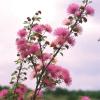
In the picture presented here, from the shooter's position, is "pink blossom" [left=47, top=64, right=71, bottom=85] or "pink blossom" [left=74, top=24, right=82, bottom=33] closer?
"pink blossom" [left=74, top=24, right=82, bottom=33]

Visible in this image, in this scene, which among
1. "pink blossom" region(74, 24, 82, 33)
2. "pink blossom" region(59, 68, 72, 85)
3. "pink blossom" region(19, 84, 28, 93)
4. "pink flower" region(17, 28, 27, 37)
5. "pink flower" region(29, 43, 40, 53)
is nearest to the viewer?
"pink blossom" region(74, 24, 82, 33)

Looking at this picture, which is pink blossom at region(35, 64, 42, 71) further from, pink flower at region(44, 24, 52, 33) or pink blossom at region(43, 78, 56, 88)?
pink flower at region(44, 24, 52, 33)

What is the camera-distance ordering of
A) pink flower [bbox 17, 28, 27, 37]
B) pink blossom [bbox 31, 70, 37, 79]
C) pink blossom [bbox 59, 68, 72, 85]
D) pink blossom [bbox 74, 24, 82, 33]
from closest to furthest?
pink blossom [bbox 74, 24, 82, 33]
pink blossom [bbox 59, 68, 72, 85]
pink blossom [bbox 31, 70, 37, 79]
pink flower [bbox 17, 28, 27, 37]

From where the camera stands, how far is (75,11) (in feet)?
54.3

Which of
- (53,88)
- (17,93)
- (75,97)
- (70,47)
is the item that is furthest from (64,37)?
(75,97)

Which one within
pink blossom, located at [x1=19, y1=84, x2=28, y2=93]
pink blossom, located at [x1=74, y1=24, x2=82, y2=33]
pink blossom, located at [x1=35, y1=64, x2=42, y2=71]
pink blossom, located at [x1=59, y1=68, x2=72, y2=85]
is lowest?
pink blossom, located at [x1=59, y1=68, x2=72, y2=85]

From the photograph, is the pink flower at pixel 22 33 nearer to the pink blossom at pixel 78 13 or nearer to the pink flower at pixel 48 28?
the pink flower at pixel 48 28

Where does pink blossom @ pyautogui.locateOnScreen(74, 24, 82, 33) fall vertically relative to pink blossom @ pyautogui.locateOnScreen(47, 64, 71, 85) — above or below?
above

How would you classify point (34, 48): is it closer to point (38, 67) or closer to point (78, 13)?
point (38, 67)

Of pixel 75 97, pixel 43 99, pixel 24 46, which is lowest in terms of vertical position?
pixel 43 99

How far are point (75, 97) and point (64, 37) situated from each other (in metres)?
9.29

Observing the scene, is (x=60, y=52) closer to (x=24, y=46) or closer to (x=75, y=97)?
(x=24, y=46)

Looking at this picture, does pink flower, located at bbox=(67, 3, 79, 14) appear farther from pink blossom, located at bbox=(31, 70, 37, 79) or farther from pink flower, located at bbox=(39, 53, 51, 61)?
pink blossom, located at bbox=(31, 70, 37, 79)

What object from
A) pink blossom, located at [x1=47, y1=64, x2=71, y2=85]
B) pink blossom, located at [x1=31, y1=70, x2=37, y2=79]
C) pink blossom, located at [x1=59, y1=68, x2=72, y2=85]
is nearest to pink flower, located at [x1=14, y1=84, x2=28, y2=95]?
pink blossom, located at [x1=31, y1=70, x2=37, y2=79]
